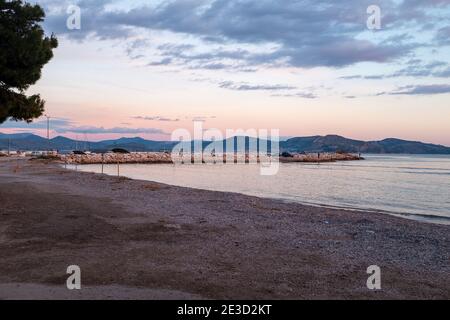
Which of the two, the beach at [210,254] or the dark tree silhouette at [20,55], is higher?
the dark tree silhouette at [20,55]

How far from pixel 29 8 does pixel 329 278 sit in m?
13.5

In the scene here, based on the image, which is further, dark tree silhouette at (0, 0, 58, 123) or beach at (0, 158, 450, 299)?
dark tree silhouette at (0, 0, 58, 123)

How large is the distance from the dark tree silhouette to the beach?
137 inches

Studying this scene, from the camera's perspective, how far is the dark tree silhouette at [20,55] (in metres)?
14.4

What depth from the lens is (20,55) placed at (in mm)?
14289

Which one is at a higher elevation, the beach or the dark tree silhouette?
the dark tree silhouette

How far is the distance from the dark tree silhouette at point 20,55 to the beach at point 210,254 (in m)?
3.48

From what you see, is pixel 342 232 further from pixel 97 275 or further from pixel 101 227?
pixel 97 275

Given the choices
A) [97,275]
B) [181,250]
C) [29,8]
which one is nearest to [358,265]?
[181,250]

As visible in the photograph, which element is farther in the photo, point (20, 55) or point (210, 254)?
point (20, 55)

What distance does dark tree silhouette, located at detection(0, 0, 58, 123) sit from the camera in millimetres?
14359

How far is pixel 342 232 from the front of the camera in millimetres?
12977

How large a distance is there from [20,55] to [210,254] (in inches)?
374

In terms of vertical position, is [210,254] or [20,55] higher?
[20,55]
